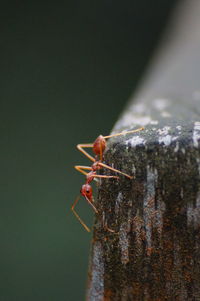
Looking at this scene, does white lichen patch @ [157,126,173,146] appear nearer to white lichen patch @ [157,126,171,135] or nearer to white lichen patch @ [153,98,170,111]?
white lichen patch @ [157,126,171,135]

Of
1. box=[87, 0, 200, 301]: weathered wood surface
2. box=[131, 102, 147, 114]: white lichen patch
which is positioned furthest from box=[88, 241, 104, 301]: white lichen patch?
box=[131, 102, 147, 114]: white lichen patch

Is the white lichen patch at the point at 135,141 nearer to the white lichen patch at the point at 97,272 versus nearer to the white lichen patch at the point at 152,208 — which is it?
the white lichen patch at the point at 152,208

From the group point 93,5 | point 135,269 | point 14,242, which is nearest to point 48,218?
point 14,242

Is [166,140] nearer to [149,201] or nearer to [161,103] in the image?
[149,201]

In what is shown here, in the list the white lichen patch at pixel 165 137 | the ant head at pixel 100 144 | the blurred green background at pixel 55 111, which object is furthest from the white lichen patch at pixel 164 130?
the blurred green background at pixel 55 111

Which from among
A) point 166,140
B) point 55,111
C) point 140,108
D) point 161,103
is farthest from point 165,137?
point 55,111
